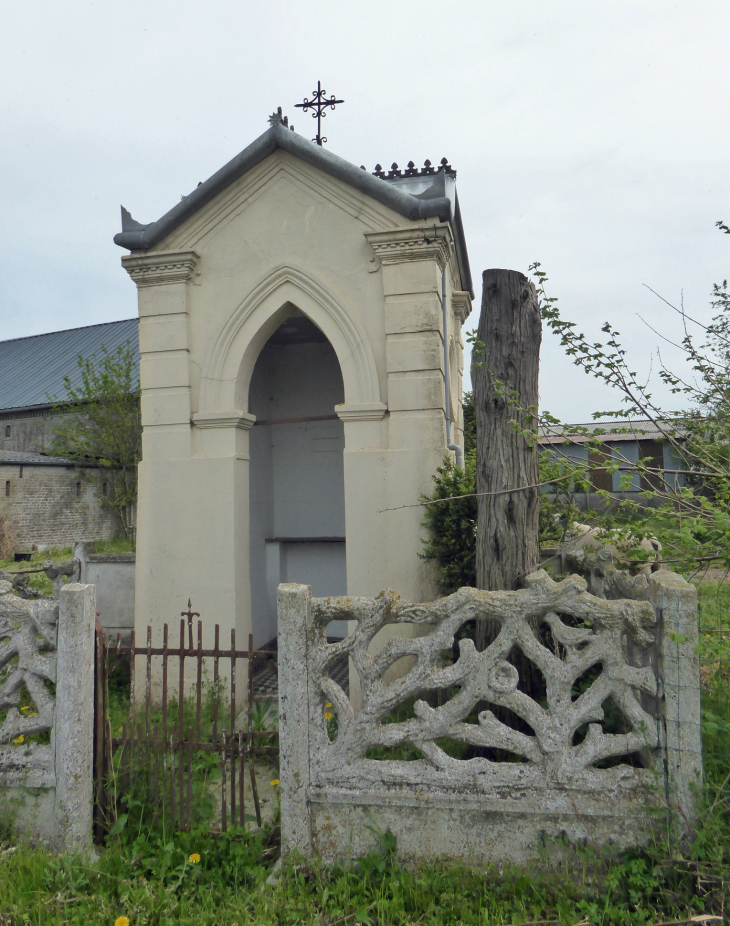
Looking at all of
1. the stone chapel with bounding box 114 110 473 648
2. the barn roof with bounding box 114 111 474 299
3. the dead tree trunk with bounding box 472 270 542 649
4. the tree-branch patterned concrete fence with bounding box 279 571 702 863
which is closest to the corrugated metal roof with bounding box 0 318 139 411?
the barn roof with bounding box 114 111 474 299

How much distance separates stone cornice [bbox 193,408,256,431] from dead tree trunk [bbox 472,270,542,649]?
277cm

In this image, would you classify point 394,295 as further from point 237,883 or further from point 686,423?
point 237,883

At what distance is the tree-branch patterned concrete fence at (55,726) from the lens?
317 cm

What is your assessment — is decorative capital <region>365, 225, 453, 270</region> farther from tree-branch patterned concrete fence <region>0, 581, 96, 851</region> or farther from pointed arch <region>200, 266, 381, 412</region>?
tree-branch patterned concrete fence <region>0, 581, 96, 851</region>

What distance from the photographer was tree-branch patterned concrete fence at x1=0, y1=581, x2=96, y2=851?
3.17m

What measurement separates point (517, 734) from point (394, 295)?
12.3 feet

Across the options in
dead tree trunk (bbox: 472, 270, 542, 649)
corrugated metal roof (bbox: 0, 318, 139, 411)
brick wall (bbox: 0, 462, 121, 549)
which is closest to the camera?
dead tree trunk (bbox: 472, 270, 542, 649)

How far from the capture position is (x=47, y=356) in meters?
24.1

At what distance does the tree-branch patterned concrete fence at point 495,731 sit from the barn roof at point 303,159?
3.62m

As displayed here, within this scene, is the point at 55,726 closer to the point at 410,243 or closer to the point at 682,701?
the point at 682,701

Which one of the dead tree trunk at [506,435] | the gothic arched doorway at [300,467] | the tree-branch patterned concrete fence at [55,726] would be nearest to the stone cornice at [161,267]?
the gothic arched doorway at [300,467]

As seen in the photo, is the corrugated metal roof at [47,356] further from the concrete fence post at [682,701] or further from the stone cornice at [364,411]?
the concrete fence post at [682,701]

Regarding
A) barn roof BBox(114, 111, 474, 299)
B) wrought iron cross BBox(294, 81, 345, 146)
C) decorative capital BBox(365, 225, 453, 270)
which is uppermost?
wrought iron cross BBox(294, 81, 345, 146)

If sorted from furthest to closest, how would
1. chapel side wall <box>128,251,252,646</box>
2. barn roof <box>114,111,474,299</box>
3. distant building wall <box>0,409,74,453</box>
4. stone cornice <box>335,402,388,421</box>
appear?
distant building wall <box>0,409,74,453</box>, chapel side wall <box>128,251,252,646</box>, stone cornice <box>335,402,388,421</box>, barn roof <box>114,111,474,299</box>
